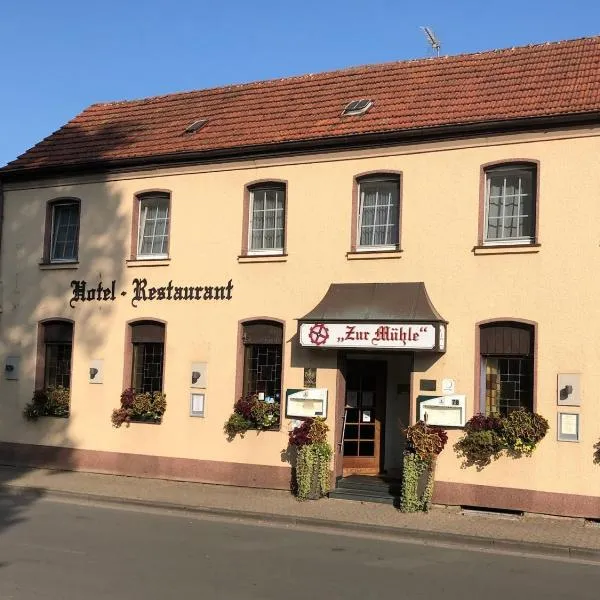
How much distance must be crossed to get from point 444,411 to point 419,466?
1.09 meters

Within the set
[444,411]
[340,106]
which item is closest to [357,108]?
[340,106]

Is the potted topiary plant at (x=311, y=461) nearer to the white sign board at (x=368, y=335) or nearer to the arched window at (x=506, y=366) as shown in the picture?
the white sign board at (x=368, y=335)

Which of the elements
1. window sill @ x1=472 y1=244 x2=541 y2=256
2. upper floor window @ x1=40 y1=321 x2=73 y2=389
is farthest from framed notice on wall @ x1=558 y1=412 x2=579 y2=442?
upper floor window @ x1=40 y1=321 x2=73 y2=389

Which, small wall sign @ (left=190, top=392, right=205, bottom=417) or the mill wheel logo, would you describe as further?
small wall sign @ (left=190, top=392, right=205, bottom=417)

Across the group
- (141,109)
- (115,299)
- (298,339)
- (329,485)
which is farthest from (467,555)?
(141,109)

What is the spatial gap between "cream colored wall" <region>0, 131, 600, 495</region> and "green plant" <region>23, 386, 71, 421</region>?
21 cm

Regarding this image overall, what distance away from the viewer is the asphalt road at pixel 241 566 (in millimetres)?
8547

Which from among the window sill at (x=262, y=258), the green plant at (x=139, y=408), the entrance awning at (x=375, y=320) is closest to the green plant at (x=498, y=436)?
the entrance awning at (x=375, y=320)

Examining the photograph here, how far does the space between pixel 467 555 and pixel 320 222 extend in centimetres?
699

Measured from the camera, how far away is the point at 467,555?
440 inches

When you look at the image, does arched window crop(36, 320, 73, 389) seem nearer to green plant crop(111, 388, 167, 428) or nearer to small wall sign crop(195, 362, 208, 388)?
green plant crop(111, 388, 167, 428)

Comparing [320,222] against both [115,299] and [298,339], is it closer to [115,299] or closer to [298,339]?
[298,339]

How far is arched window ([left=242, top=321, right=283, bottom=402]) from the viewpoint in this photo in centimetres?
1633

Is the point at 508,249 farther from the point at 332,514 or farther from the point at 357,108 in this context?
the point at 332,514
